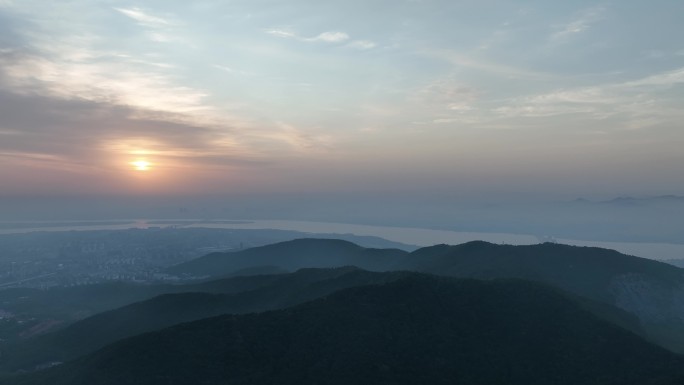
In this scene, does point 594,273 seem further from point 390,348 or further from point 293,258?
point 293,258

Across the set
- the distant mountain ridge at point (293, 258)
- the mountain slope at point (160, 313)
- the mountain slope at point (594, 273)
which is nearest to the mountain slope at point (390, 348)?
the mountain slope at point (160, 313)

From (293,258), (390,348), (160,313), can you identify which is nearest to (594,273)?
(390,348)

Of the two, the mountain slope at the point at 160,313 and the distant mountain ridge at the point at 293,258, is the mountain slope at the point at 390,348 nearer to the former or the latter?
the mountain slope at the point at 160,313

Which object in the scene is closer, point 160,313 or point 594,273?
point 160,313

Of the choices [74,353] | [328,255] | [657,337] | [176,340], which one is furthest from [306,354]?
[328,255]

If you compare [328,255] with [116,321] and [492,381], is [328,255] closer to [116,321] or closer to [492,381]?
[116,321]

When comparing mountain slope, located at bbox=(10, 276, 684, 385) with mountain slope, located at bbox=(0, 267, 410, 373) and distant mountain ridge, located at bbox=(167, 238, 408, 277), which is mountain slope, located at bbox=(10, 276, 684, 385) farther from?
distant mountain ridge, located at bbox=(167, 238, 408, 277)

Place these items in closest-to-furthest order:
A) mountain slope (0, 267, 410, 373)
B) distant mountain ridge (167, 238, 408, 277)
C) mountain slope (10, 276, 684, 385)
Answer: mountain slope (10, 276, 684, 385)
mountain slope (0, 267, 410, 373)
distant mountain ridge (167, 238, 408, 277)

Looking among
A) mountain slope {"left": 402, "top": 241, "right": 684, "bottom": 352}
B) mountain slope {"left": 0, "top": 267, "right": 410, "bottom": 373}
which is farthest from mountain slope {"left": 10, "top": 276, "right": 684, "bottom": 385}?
mountain slope {"left": 402, "top": 241, "right": 684, "bottom": 352}
